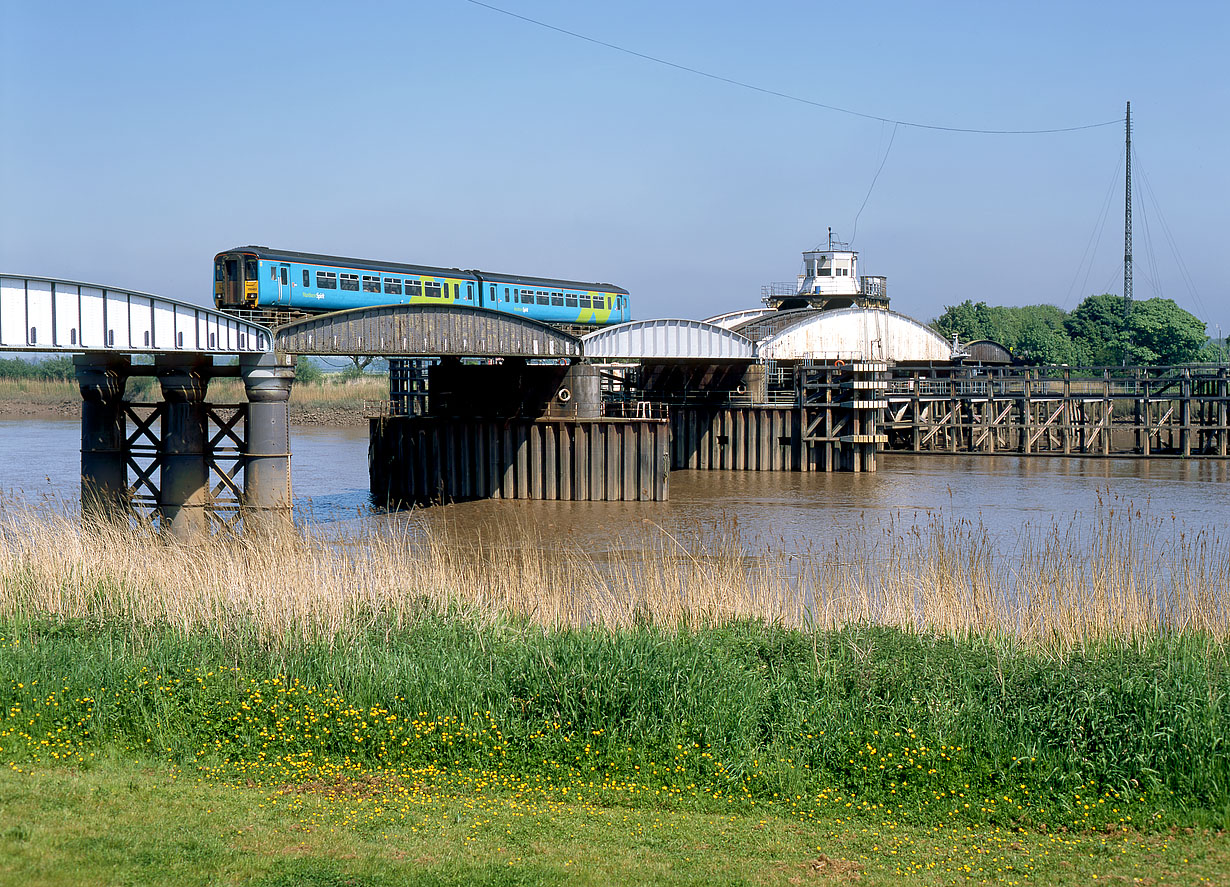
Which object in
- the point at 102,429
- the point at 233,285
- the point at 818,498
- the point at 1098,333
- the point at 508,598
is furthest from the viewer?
the point at 1098,333

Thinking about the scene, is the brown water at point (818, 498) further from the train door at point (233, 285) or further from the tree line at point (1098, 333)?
the tree line at point (1098, 333)

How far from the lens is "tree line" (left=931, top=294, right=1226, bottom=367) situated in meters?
102

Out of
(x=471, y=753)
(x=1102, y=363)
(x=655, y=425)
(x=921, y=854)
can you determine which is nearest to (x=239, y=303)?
(x=655, y=425)

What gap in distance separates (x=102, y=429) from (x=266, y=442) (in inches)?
157

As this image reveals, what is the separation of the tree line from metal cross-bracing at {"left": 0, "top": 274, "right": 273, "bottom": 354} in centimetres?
7251

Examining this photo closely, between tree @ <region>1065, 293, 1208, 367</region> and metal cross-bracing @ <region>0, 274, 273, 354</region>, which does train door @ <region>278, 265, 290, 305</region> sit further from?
tree @ <region>1065, 293, 1208, 367</region>

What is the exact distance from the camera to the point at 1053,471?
155 feet

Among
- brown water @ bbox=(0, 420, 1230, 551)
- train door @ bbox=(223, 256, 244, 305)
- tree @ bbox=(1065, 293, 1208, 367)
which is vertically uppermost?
tree @ bbox=(1065, 293, 1208, 367)

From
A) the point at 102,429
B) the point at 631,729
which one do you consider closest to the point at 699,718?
the point at 631,729

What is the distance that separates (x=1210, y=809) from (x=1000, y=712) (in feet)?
6.22

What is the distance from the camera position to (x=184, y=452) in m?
26.9

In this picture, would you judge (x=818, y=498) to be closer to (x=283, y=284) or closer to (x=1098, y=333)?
(x=283, y=284)

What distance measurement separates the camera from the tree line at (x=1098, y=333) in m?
102

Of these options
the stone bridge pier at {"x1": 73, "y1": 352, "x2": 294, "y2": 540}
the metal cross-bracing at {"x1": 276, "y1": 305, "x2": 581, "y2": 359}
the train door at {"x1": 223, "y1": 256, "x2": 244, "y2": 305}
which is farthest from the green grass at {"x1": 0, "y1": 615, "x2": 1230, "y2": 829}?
the train door at {"x1": 223, "y1": 256, "x2": 244, "y2": 305}
